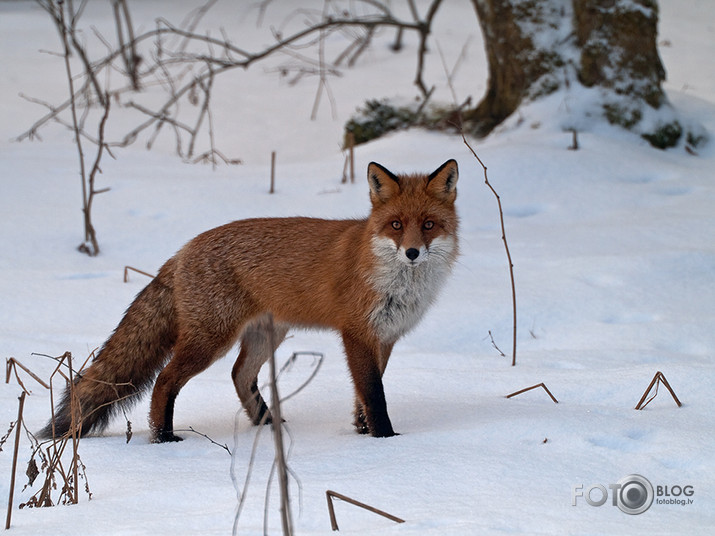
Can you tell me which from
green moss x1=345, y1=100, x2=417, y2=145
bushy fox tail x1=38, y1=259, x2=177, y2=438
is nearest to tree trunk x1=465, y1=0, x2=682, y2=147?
green moss x1=345, y1=100, x2=417, y2=145

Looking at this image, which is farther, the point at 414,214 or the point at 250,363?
the point at 250,363

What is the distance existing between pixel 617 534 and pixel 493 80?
6.82 meters

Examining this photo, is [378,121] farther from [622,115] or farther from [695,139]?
[695,139]

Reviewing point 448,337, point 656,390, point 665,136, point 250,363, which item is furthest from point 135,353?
point 665,136

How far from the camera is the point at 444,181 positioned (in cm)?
367

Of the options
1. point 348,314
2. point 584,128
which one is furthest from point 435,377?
point 584,128

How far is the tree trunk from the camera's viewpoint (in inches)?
305

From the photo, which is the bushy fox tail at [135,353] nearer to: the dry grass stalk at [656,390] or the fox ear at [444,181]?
the fox ear at [444,181]

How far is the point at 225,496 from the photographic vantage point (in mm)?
2658

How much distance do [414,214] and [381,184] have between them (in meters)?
0.25

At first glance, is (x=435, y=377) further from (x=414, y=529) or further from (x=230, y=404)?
(x=414, y=529)

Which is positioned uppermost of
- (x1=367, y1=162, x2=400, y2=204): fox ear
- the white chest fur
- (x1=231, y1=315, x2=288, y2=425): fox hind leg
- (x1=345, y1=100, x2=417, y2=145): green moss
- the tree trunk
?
the tree trunk

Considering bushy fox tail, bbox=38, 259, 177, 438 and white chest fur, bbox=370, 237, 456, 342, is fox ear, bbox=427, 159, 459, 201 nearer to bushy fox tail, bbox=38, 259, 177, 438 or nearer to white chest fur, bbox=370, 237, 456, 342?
white chest fur, bbox=370, 237, 456, 342

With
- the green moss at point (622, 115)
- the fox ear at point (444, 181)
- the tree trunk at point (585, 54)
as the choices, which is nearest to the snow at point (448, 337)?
the green moss at point (622, 115)
